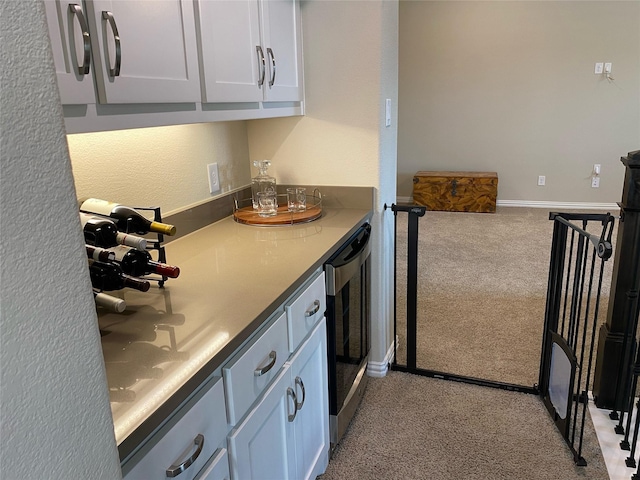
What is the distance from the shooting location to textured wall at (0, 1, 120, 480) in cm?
49

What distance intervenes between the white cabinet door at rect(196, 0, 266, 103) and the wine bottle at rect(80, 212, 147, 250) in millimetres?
477

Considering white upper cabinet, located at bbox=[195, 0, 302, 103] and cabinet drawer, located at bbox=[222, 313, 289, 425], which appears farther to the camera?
white upper cabinet, located at bbox=[195, 0, 302, 103]

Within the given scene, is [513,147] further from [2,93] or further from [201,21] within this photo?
[2,93]

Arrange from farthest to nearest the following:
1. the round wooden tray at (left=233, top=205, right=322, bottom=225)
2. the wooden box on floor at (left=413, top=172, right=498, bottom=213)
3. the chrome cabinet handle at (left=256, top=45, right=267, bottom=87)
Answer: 1. the wooden box on floor at (left=413, top=172, right=498, bottom=213)
2. the round wooden tray at (left=233, top=205, right=322, bottom=225)
3. the chrome cabinet handle at (left=256, top=45, right=267, bottom=87)

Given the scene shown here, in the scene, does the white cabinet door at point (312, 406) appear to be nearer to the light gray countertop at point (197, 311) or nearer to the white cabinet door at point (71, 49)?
Answer: the light gray countertop at point (197, 311)

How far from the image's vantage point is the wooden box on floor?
5777 millimetres

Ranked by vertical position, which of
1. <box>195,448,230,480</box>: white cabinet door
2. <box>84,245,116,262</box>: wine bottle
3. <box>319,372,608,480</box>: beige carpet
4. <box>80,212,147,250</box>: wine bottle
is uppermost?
<box>80,212,147,250</box>: wine bottle

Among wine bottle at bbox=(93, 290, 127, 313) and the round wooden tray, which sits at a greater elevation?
the round wooden tray

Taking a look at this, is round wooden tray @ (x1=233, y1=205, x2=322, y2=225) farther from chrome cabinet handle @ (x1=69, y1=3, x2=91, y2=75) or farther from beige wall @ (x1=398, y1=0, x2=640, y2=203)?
beige wall @ (x1=398, y1=0, x2=640, y2=203)

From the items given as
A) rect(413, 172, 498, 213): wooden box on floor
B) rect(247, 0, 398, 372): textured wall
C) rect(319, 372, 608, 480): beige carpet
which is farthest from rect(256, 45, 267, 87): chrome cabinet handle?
rect(413, 172, 498, 213): wooden box on floor

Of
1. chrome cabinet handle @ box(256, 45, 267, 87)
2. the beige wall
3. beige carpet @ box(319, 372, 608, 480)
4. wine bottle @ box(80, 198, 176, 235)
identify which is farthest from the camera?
the beige wall

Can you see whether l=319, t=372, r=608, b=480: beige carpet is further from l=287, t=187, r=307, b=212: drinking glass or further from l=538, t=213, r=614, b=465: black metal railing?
l=287, t=187, r=307, b=212: drinking glass

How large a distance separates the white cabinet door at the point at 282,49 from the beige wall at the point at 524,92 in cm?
435

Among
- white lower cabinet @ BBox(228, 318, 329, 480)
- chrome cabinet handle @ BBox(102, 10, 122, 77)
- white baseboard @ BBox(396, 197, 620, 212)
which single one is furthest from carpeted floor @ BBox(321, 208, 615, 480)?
A: white baseboard @ BBox(396, 197, 620, 212)
